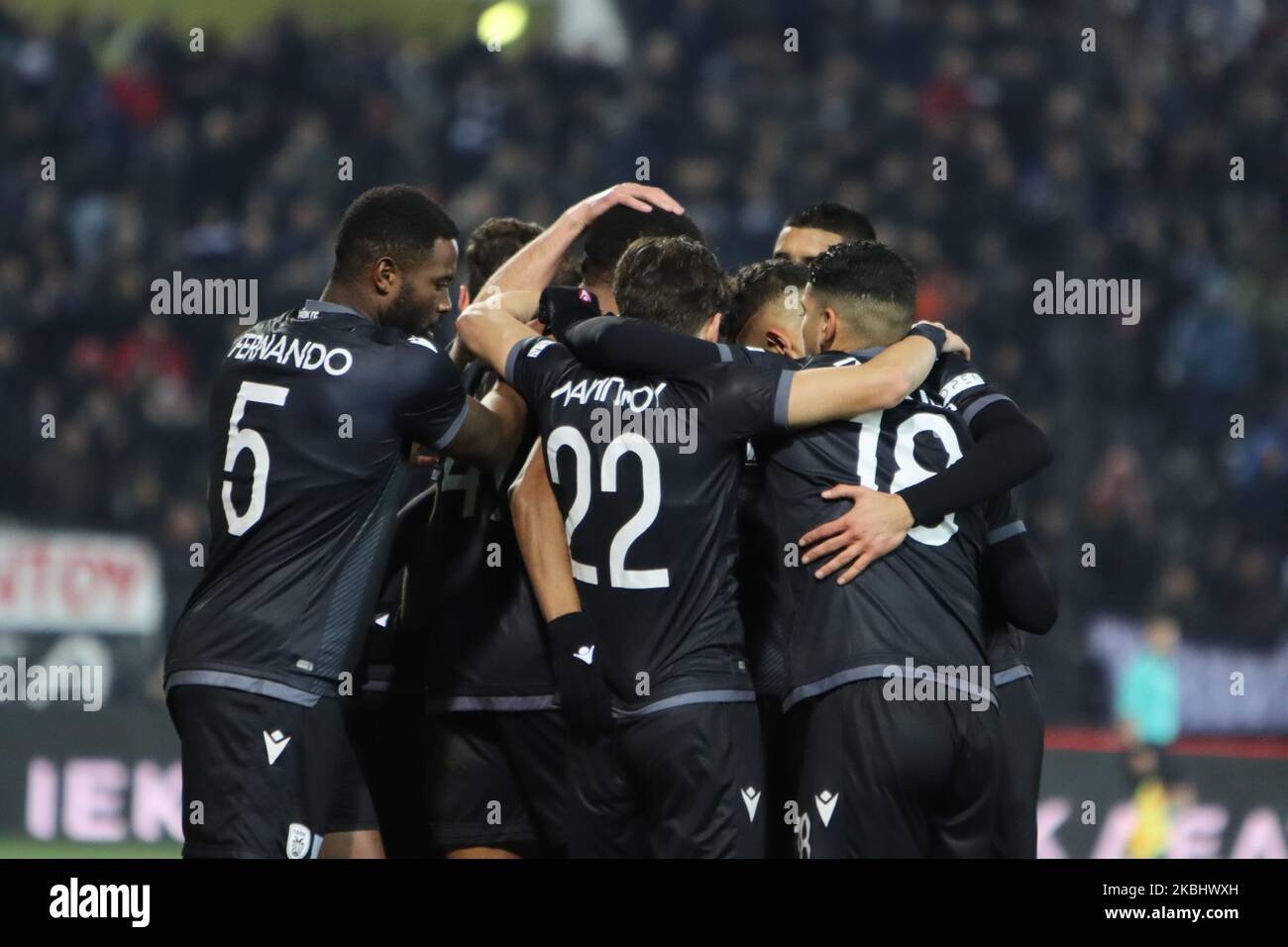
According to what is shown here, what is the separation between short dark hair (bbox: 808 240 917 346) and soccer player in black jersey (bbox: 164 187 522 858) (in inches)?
38.5

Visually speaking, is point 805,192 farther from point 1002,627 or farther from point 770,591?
point 770,591

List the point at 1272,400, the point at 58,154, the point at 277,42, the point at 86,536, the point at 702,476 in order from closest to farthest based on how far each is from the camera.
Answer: the point at 702,476, the point at 86,536, the point at 1272,400, the point at 58,154, the point at 277,42

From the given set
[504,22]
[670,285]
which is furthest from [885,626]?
[504,22]

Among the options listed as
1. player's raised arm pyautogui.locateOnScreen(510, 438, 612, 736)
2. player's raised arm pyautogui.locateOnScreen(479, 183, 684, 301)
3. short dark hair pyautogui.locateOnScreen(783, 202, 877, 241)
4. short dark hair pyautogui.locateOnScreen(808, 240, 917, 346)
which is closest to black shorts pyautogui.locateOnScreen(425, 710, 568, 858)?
player's raised arm pyautogui.locateOnScreen(510, 438, 612, 736)

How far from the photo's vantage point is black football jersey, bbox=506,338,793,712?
4.22 meters

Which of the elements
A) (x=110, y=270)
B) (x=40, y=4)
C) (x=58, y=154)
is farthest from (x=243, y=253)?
(x=40, y=4)

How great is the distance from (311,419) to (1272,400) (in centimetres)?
888

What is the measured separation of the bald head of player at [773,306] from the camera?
16.0 feet

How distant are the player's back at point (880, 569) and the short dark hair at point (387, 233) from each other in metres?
1.04

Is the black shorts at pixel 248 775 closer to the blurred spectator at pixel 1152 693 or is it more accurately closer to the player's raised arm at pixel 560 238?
the player's raised arm at pixel 560 238

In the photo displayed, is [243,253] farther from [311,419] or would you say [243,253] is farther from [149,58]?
[311,419]

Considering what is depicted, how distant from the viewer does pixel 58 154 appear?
12586 mm

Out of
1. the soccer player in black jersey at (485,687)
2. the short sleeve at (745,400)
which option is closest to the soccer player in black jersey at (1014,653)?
the short sleeve at (745,400)

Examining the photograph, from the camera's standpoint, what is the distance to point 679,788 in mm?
4199
